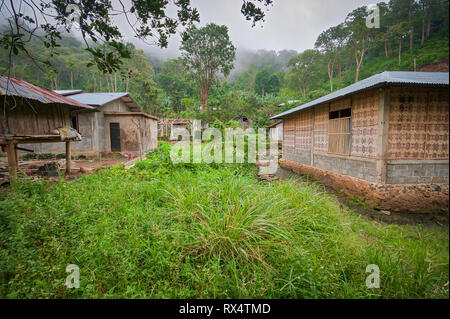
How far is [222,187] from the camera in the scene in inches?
132

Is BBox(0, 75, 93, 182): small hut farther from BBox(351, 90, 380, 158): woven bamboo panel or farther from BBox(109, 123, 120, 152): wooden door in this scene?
BBox(351, 90, 380, 158): woven bamboo panel

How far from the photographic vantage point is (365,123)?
4199mm

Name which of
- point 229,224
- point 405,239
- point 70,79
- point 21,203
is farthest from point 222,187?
point 70,79

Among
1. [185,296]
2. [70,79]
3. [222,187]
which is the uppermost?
[70,79]

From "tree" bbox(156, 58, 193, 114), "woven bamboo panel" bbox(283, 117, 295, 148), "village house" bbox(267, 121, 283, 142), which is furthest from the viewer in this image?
"tree" bbox(156, 58, 193, 114)

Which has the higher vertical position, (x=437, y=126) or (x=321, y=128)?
(x=321, y=128)

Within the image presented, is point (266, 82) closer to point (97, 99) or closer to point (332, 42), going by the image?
point (97, 99)

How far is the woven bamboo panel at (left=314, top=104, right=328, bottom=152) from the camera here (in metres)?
6.64

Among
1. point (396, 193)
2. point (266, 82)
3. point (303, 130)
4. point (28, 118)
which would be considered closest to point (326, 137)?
point (303, 130)

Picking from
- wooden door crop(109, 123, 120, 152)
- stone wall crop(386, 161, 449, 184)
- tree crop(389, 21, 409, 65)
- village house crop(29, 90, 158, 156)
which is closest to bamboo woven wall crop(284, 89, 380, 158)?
stone wall crop(386, 161, 449, 184)

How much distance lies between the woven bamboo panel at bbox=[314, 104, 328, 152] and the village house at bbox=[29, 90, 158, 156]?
9129 mm

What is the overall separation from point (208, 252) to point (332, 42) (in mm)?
2539

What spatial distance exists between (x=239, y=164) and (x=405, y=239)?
4.98 meters
